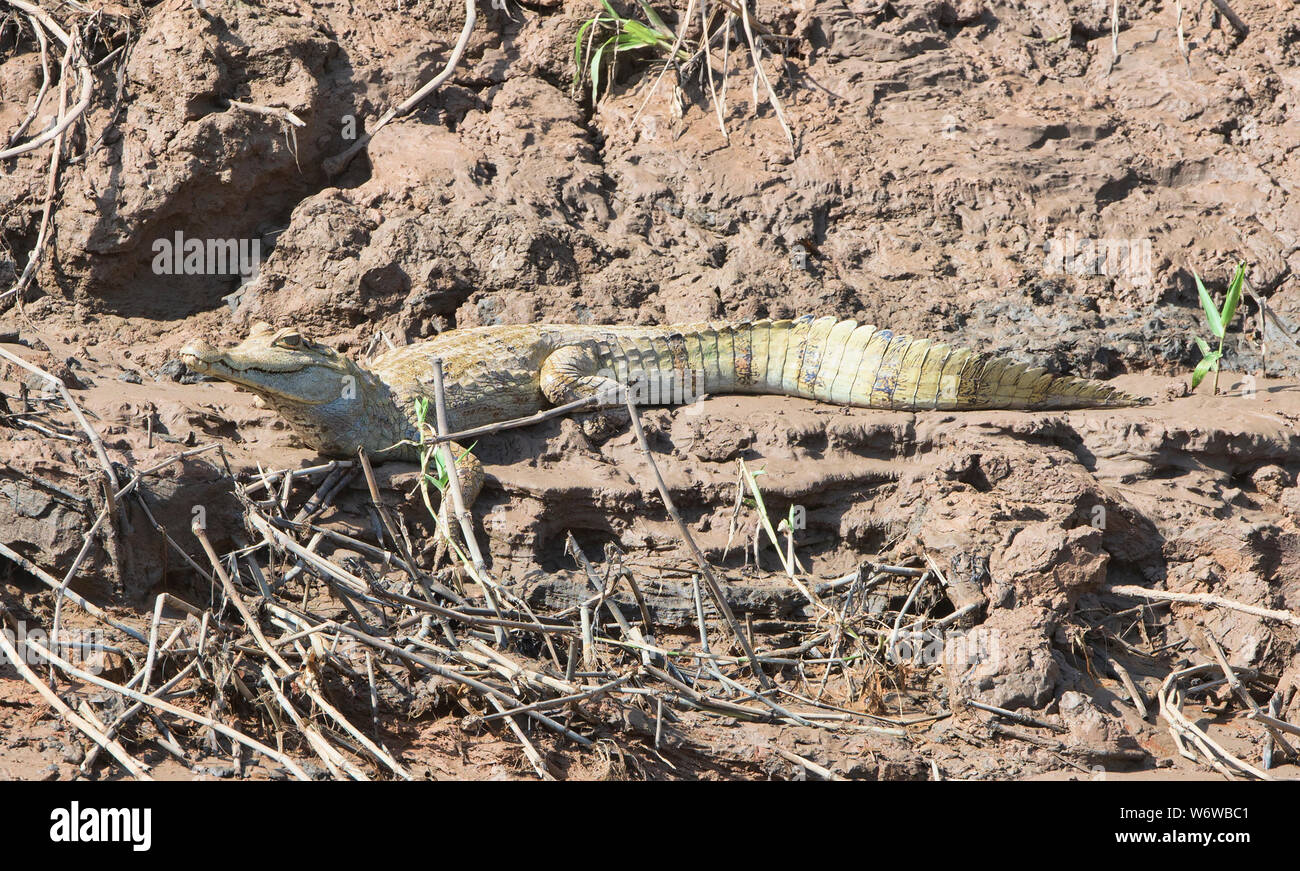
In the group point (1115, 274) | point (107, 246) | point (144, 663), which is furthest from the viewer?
point (1115, 274)

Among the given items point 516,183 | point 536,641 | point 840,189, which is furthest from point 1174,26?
point 536,641

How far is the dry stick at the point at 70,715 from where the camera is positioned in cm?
335

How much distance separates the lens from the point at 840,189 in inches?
264

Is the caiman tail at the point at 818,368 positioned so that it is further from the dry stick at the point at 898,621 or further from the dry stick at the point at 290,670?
the dry stick at the point at 290,670

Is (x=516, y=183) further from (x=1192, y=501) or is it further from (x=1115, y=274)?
(x=1192, y=501)

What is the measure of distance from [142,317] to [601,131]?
2847 mm

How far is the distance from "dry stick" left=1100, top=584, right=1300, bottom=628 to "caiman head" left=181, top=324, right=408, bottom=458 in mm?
3195

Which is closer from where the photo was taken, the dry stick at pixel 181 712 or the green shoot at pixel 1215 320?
the dry stick at pixel 181 712

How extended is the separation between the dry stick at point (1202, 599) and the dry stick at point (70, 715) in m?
3.71

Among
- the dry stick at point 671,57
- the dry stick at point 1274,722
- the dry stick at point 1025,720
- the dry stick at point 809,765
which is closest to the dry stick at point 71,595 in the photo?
the dry stick at point 809,765

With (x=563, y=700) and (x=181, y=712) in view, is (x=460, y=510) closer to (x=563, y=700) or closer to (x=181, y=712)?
(x=563, y=700)

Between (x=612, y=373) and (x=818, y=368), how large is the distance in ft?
3.40

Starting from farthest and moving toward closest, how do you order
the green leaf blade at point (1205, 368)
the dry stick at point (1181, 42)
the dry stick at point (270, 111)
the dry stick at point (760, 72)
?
the dry stick at point (1181, 42), the dry stick at point (760, 72), the dry stick at point (270, 111), the green leaf blade at point (1205, 368)

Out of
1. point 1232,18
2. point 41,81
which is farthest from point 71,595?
point 1232,18
